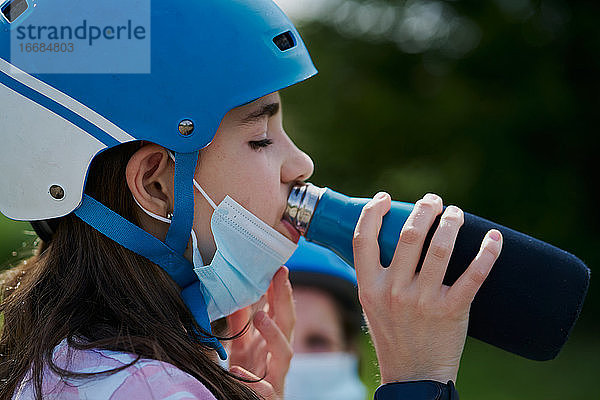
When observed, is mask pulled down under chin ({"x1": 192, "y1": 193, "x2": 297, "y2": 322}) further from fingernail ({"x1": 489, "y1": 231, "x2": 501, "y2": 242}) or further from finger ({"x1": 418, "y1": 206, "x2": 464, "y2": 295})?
fingernail ({"x1": 489, "y1": 231, "x2": 501, "y2": 242})

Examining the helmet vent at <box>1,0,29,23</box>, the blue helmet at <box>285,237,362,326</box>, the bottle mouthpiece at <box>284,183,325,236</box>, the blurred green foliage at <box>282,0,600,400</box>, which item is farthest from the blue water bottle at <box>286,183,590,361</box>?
the blurred green foliage at <box>282,0,600,400</box>

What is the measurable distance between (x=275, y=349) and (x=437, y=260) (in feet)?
2.72

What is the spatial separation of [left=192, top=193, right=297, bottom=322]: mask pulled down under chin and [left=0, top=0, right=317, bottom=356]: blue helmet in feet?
Answer: 0.34

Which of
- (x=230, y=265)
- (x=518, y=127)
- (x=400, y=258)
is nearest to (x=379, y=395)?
(x=400, y=258)

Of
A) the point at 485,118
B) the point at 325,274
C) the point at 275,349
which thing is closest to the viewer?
the point at 275,349

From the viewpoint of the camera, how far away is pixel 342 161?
10.3 m

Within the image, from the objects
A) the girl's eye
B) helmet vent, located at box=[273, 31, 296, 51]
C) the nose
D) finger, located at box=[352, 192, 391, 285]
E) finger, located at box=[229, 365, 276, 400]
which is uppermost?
helmet vent, located at box=[273, 31, 296, 51]

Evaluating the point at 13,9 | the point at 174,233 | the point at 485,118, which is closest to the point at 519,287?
the point at 174,233

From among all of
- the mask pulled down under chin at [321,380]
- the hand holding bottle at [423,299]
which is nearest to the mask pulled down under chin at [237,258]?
the hand holding bottle at [423,299]

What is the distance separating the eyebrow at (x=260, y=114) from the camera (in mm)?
2072

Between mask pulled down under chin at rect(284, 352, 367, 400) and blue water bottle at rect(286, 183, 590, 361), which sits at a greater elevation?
blue water bottle at rect(286, 183, 590, 361)

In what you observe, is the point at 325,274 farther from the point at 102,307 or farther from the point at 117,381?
the point at 117,381

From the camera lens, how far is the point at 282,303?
2.61m

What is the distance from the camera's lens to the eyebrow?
6.80ft
